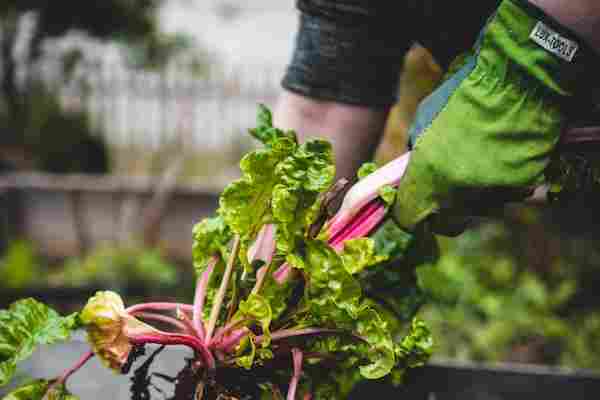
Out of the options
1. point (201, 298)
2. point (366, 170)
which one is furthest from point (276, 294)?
point (366, 170)

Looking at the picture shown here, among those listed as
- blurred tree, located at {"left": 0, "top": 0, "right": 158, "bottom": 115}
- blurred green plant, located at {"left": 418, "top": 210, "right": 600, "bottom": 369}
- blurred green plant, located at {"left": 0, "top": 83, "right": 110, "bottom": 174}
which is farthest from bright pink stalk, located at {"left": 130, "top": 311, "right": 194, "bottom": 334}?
blurred tree, located at {"left": 0, "top": 0, "right": 158, "bottom": 115}

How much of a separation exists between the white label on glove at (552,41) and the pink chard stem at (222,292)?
1.62 ft

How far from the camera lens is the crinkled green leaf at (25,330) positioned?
0.91 m

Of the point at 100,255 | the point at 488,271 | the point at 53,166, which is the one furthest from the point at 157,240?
the point at 488,271

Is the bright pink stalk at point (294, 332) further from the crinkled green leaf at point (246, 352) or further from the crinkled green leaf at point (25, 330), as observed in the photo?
the crinkled green leaf at point (25, 330)

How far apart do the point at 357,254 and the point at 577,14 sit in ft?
1.39

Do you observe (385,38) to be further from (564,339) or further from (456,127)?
(564,339)

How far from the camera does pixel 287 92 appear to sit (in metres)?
1.24

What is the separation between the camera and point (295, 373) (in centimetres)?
97

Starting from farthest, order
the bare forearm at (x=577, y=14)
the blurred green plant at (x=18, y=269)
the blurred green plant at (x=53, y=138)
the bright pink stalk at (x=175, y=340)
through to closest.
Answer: the blurred green plant at (x=53, y=138)
the blurred green plant at (x=18, y=269)
the bright pink stalk at (x=175, y=340)
the bare forearm at (x=577, y=14)

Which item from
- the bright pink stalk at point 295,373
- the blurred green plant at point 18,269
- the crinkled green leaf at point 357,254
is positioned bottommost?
the blurred green plant at point 18,269

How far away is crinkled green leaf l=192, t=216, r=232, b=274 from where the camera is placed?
1.08 metres

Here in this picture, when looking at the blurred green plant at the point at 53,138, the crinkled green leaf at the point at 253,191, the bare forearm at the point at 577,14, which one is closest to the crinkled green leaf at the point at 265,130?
the crinkled green leaf at the point at 253,191

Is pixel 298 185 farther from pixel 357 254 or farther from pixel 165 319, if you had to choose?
pixel 165 319
